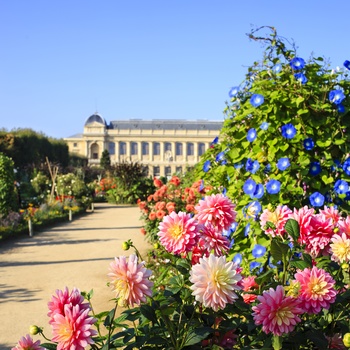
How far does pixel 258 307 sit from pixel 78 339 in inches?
17.5

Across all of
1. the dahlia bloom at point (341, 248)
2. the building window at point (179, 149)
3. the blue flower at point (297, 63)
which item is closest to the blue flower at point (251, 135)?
the blue flower at point (297, 63)

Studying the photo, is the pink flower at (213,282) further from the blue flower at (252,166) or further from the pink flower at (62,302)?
the blue flower at (252,166)

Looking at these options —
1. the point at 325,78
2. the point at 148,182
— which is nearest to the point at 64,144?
the point at 148,182

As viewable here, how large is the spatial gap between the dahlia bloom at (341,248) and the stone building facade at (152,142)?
66.4 m

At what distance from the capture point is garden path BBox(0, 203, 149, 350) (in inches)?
165

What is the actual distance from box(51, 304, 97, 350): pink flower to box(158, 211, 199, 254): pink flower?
0.35m

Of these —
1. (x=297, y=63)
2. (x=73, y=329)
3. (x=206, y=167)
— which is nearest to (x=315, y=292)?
(x=73, y=329)

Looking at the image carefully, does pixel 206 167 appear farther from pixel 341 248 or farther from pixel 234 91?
pixel 341 248

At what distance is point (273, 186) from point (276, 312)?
4.93 feet

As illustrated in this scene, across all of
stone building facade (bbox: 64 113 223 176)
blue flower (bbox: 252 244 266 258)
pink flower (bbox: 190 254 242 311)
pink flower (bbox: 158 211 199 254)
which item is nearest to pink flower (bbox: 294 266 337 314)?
pink flower (bbox: 190 254 242 311)

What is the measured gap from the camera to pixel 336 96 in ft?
9.30

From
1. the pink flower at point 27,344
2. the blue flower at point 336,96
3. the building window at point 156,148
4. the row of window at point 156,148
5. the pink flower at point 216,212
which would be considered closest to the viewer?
the pink flower at point 27,344

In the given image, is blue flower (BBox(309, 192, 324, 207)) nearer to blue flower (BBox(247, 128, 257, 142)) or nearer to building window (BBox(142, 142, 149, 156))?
blue flower (BBox(247, 128, 257, 142))

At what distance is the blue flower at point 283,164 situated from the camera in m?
2.73
